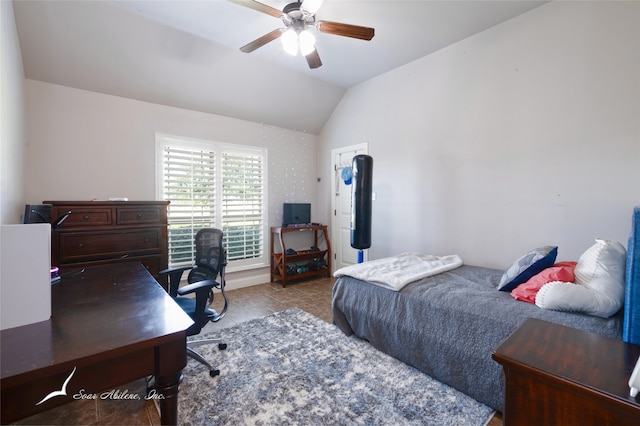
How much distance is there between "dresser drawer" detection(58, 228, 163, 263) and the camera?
2434 mm


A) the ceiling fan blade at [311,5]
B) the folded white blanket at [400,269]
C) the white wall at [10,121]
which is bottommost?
the folded white blanket at [400,269]

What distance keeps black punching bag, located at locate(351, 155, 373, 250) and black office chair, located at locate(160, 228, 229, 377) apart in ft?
5.45

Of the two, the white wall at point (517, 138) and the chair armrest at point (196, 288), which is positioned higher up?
the white wall at point (517, 138)

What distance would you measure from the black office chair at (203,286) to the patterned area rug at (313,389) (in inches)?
5.6

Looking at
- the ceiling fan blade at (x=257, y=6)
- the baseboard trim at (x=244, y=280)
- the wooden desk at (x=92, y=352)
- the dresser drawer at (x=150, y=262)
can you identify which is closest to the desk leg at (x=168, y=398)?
the wooden desk at (x=92, y=352)

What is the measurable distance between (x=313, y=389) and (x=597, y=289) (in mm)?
1786

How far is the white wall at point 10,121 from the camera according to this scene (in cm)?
176

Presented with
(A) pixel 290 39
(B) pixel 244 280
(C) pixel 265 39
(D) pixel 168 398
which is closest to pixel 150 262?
(B) pixel 244 280

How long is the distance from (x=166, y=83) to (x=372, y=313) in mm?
3386

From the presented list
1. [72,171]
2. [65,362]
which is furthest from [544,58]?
[72,171]

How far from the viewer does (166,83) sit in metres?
3.21

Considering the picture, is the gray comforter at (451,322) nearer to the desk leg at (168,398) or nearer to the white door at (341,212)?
the desk leg at (168,398)

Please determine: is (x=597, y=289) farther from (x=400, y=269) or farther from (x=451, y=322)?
(x=400, y=269)

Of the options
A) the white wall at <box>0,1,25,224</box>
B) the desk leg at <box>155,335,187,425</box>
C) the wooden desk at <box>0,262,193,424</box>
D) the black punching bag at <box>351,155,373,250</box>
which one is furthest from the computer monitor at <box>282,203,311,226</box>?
the desk leg at <box>155,335,187,425</box>
